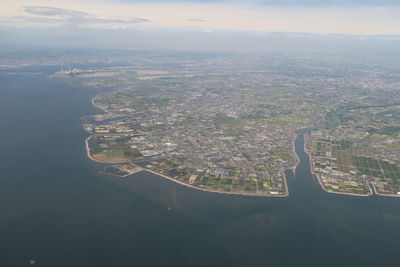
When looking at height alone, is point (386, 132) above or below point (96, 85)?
below

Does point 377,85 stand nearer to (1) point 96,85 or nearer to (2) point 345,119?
(2) point 345,119

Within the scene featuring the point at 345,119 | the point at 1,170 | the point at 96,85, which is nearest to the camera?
the point at 1,170

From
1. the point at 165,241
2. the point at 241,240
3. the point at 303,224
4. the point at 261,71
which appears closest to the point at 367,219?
the point at 303,224

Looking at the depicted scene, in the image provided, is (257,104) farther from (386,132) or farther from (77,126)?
(77,126)

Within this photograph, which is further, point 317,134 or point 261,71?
point 261,71

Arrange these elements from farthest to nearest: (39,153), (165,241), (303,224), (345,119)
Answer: (345,119) → (39,153) → (303,224) → (165,241)

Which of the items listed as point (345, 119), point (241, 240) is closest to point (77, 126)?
point (241, 240)
